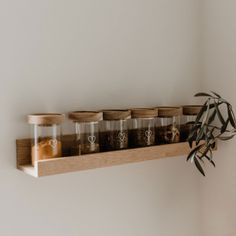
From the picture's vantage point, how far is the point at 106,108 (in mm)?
1490

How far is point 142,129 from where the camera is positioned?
149cm

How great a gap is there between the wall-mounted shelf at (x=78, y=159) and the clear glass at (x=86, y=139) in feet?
0.14

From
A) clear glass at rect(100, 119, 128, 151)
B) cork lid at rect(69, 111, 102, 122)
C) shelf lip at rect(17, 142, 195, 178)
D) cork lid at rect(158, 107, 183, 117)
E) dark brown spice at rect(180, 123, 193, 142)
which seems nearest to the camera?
shelf lip at rect(17, 142, 195, 178)

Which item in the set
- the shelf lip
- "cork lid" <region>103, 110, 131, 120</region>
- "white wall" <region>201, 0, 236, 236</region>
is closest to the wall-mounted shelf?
the shelf lip

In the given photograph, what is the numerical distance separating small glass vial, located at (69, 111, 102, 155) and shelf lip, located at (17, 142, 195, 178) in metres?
0.04

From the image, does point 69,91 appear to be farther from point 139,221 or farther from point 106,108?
point 139,221

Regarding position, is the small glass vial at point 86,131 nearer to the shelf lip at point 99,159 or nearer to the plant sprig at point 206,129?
the shelf lip at point 99,159

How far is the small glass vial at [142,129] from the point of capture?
1455 mm

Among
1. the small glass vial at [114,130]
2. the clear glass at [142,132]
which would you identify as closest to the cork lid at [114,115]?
the small glass vial at [114,130]

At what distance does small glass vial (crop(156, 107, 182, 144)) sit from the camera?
1.54 m

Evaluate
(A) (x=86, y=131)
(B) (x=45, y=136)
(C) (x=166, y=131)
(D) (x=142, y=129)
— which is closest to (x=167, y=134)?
(C) (x=166, y=131)

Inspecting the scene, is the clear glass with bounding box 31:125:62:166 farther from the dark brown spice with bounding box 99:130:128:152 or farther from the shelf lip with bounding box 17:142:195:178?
the dark brown spice with bounding box 99:130:128:152

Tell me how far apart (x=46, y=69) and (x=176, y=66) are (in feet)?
1.98

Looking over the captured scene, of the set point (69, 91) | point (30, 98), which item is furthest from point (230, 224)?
point (30, 98)
